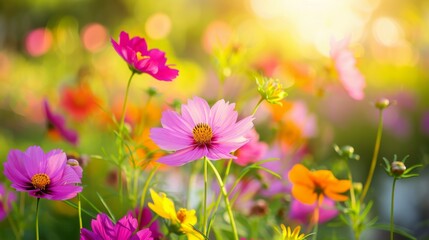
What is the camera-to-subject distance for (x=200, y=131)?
21.5 inches

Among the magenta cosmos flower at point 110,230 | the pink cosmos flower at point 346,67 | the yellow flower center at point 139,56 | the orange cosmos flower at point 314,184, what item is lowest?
the magenta cosmos flower at point 110,230

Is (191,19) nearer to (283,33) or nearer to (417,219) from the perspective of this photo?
(283,33)

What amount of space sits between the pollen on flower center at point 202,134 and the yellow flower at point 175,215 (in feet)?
0.19

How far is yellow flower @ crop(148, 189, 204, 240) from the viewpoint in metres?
0.54

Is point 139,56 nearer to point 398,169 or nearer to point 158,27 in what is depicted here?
point 398,169

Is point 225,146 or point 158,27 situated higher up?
point 158,27

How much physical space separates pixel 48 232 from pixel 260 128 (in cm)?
152

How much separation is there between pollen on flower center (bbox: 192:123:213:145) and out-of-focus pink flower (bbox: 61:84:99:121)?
35.8 inches

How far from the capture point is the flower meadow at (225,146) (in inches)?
21.6

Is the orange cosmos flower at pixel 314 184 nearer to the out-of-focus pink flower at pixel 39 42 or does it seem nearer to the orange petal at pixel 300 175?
the orange petal at pixel 300 175

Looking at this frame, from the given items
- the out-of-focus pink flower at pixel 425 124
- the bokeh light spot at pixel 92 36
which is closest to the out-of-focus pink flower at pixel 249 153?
the out-of-focus pink flower at pixel 425 124

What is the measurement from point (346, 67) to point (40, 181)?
1.52 feet

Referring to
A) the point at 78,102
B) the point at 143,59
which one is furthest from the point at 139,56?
the point at 78,102

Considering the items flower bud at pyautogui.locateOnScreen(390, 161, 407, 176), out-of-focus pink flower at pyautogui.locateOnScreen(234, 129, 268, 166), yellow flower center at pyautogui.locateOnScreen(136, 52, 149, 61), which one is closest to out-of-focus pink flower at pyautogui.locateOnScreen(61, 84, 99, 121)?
out-of-focus pink flower at pyautogui.locateOnScreen(234, 129, 268, 166)
